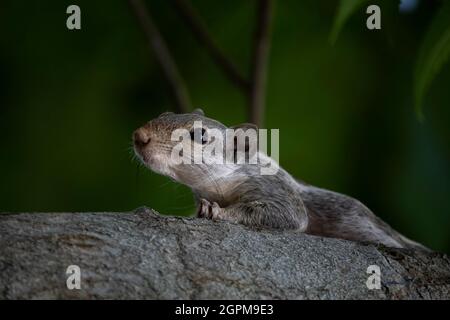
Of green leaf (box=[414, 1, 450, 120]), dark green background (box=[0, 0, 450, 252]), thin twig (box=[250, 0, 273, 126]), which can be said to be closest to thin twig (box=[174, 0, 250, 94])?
thin twig (box=[250, 0, 273, 126])

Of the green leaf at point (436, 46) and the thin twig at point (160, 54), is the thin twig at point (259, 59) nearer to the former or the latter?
the thin twig at point (160, 54)

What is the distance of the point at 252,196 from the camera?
374 centimetres

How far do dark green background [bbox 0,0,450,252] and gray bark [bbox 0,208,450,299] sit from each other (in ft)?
7.01

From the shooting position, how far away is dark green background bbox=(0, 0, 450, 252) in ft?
16.7

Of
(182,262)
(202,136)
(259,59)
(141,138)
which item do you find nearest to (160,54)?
(259,59)

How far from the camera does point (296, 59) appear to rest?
17.8 ft

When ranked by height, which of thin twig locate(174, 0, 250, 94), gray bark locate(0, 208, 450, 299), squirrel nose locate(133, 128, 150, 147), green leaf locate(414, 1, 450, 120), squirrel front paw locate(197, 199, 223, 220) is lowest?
gray bark locate(0, 208, 450, 299)

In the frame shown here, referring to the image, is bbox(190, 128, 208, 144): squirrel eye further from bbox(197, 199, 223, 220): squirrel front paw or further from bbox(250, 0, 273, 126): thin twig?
bbox(250, 0, 273, 126): thin twig

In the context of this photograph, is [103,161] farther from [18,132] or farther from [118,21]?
[118,21]

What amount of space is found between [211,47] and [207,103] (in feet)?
2.14

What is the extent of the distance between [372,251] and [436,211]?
2091mm

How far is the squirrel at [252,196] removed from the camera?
3535 mm
